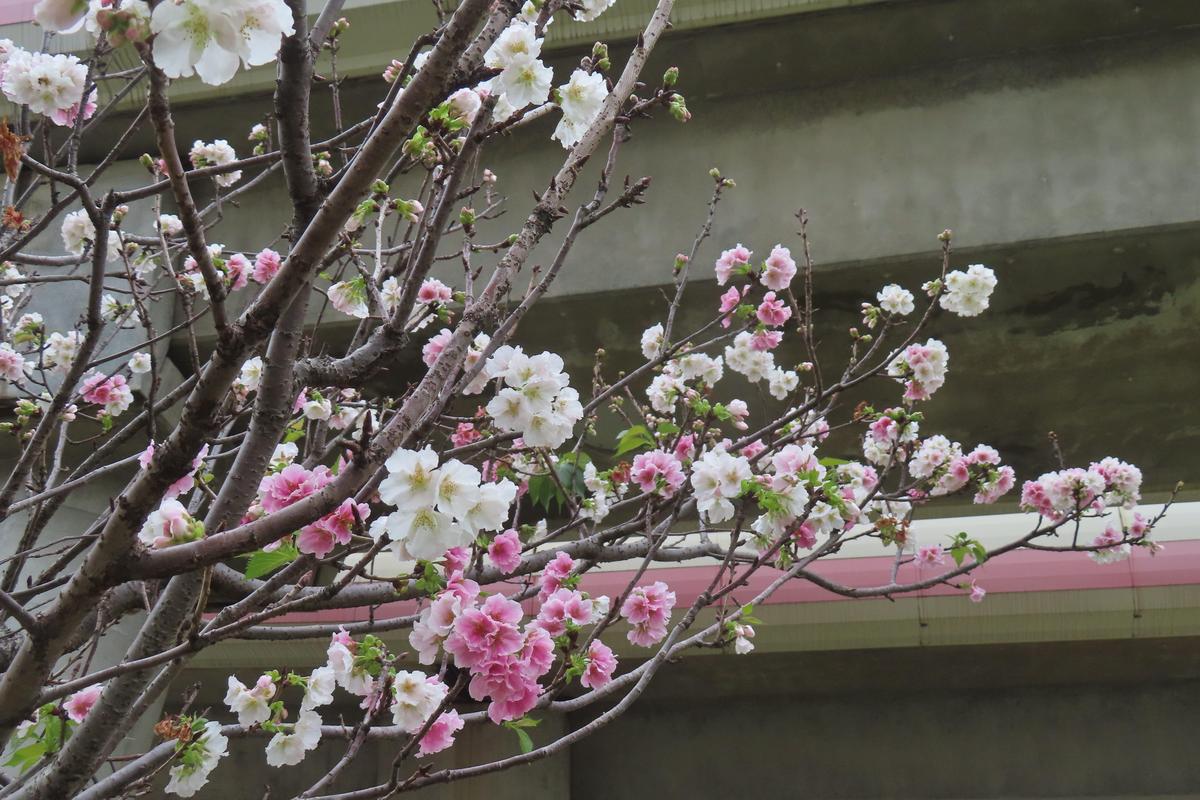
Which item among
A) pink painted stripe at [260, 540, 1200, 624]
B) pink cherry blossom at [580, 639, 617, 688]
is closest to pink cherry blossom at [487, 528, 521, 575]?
pink cherry blossom at [580, 639, 617, 688]

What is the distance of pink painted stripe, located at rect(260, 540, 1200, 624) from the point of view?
17.3 feet

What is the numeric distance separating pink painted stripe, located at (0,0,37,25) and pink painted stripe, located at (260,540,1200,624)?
340cm

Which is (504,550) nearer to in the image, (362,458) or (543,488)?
(362,458)

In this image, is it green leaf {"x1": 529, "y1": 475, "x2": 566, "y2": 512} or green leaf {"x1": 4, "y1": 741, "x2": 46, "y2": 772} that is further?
green leaf {"x1": 529, "y1": 475, "x2": 566, "y2": 512}

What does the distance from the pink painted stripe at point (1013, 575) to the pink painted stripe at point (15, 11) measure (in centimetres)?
340

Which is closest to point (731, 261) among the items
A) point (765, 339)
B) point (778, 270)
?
point (778, 270)

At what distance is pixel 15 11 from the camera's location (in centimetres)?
483

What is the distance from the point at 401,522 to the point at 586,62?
117cm

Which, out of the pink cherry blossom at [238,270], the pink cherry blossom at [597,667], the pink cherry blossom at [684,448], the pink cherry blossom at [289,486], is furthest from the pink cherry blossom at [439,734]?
the pink cherry blossom at [238,270]

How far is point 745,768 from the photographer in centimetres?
656

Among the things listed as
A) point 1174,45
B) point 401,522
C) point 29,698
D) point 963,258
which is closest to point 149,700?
point 29,698

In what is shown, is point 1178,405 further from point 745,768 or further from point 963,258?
point 745,768

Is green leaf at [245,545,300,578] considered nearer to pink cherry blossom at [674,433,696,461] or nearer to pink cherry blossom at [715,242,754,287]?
pink cherry blossom at [674,433,696,461]

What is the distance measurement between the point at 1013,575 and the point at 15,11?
20.4 feet
